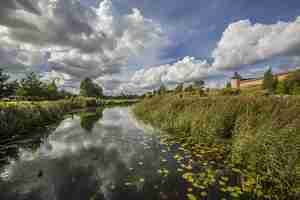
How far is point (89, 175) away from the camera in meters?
4.76

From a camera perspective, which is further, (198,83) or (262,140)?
(198,83)

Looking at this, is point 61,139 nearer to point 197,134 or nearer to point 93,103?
point 197,134

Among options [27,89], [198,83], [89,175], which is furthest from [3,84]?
[198,83]

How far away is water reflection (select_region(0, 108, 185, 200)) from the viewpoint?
12.5 ft

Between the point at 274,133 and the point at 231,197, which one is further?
the point at 274,133

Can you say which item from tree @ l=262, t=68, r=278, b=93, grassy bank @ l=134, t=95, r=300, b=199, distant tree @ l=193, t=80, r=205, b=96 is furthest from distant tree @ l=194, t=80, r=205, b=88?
grassy bank @ l=134, t=95, r=300, b=199

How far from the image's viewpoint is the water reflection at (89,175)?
3.82 m

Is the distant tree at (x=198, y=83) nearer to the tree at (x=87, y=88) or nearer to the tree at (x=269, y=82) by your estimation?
the tree at (x=269, y=82)

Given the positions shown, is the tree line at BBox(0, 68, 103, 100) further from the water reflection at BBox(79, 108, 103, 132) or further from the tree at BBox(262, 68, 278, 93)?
the tree at BBox(262, 68, 278, 93)

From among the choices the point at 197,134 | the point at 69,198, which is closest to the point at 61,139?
the point at 69,198

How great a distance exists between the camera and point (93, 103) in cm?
4612

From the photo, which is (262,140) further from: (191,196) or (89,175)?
(89,175)

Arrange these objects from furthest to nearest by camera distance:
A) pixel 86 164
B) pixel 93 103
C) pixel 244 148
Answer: pixel 93 103 < pixel 86 164 < pixel 244 148

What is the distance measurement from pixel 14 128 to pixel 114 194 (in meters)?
10.2
